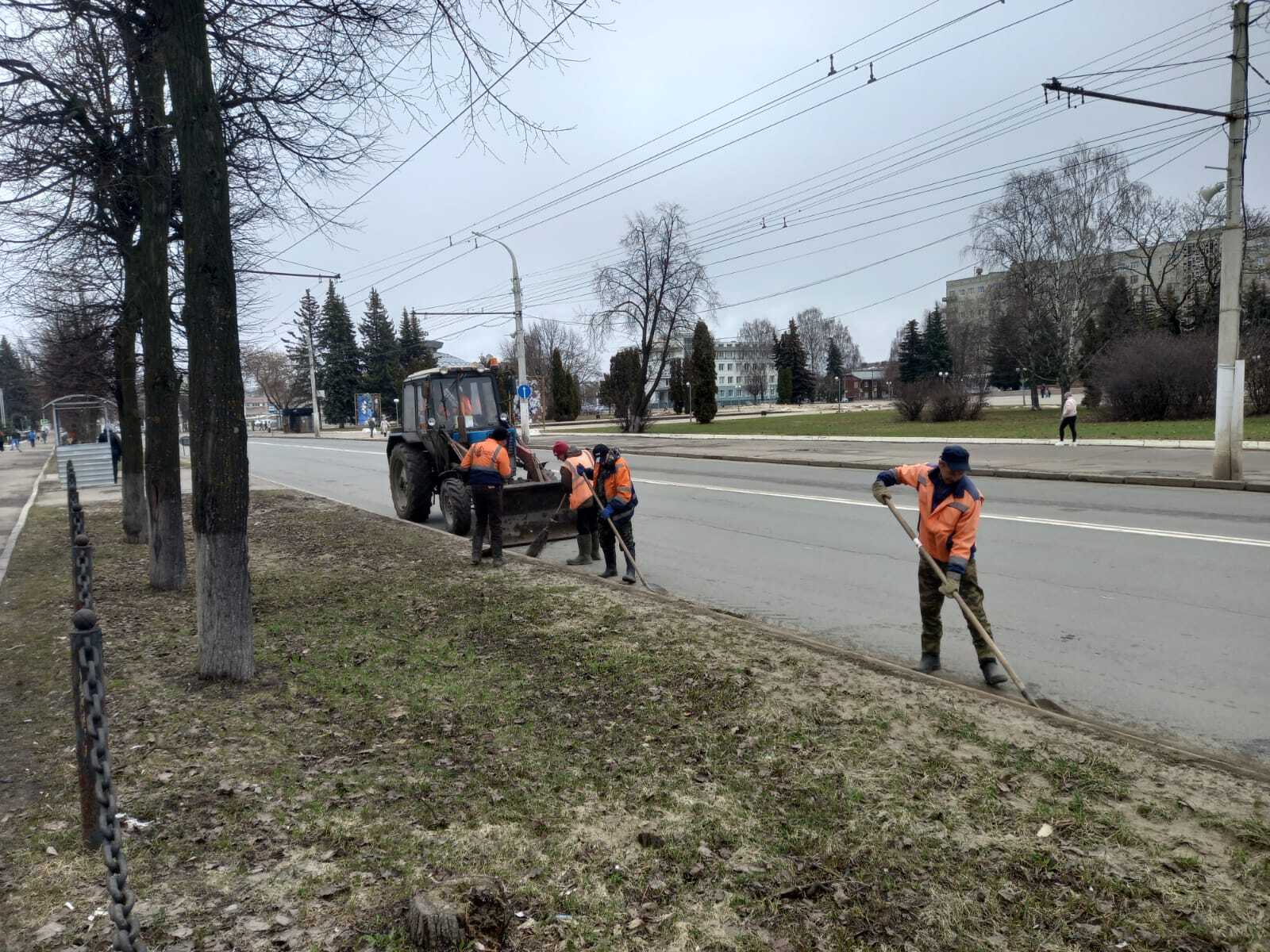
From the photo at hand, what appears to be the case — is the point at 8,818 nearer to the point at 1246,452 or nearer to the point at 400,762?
the point at 400,762

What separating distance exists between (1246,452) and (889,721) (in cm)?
1827

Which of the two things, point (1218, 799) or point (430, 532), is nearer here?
point (1218, 799)

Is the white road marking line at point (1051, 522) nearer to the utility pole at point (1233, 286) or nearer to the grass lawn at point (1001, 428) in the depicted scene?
the utility pole at point (1233, 286)

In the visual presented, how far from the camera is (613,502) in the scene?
8828 millimetres

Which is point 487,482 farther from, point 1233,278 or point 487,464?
point 1233,278

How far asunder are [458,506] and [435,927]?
9.48m

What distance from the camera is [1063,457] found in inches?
760

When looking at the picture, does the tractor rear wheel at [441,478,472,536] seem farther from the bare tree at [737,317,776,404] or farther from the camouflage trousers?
the bare tree at [737,317,776,404]

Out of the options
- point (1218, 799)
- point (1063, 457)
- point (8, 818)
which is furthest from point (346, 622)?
point (1063, 457)

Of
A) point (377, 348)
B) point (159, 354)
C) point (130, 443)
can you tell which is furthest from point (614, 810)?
point (377, 348)

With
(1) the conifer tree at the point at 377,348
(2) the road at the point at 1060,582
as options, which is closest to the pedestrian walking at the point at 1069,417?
(2) the road at the point at 1060,582

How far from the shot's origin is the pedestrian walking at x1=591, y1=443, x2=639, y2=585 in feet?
28.9

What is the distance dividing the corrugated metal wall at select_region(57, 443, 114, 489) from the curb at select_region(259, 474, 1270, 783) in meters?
21.3

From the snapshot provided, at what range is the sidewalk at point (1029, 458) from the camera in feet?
49.5
